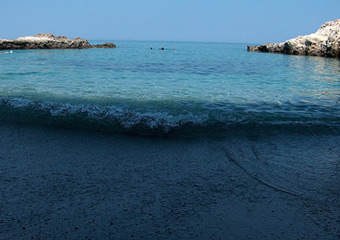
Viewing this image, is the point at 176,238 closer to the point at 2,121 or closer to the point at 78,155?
the point at 78,155

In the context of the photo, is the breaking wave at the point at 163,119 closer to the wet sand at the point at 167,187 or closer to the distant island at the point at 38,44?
the wet sand at the point at 167,187

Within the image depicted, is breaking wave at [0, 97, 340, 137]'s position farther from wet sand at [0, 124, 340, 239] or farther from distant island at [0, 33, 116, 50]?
distant island at [0, 33, 116, 50]

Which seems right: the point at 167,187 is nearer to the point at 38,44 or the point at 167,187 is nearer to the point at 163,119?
the point at 163,119

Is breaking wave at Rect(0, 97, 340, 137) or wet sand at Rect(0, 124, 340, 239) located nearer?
wet sand at Rect(0, 124, 340, 239)

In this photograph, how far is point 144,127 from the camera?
24.2 ft

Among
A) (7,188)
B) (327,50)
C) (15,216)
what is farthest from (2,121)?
(327,50)

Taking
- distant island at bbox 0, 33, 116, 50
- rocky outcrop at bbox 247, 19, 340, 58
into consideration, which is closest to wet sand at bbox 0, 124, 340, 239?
rocky outcrop at bbox 247, 19, 340, 58

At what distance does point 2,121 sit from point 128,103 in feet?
13.1

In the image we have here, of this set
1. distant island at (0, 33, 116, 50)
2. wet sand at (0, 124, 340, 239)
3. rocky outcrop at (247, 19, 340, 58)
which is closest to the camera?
wet sand at (0, 124, 340, 239)

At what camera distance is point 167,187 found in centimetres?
449

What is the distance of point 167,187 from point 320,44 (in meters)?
57.2

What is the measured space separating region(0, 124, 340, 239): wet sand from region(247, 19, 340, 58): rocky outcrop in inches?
1972

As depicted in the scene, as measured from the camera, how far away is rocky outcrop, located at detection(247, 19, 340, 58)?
48969 millimetres

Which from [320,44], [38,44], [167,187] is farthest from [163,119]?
[38,44]
